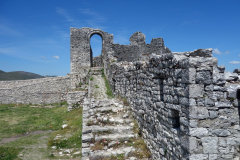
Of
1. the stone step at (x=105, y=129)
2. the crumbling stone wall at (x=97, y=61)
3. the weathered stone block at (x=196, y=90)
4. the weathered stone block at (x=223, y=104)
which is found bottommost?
the stone step at (x=105, y=129)

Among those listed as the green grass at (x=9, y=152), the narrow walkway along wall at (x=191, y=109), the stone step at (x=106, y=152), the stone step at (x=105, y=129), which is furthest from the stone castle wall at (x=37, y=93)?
the narrow walkway along wall at (x=191, y=109)

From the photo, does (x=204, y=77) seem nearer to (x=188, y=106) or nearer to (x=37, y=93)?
(x=188, y=106)

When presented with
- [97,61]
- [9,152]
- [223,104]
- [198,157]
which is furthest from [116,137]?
[97,61]

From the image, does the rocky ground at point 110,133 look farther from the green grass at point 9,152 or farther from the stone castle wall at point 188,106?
the green grass at point 9,152

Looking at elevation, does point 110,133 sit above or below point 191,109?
Answer: below

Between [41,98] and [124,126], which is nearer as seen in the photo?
[124,126]

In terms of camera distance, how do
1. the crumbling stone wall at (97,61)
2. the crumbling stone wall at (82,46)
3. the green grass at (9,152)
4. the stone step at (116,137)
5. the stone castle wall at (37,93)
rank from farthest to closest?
the crumbling stone wall at (97,61) → the stone castle wall at (37,93) → the crumbling stone wall at (82,46) → the green grass at (9,152) → the stone step at (116,137)

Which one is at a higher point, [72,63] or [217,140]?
[72,63]

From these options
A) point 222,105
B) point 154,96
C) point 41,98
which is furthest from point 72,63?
point 222,105

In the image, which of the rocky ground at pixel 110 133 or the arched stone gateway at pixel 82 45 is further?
the arched stone gateway at pixel 82 45

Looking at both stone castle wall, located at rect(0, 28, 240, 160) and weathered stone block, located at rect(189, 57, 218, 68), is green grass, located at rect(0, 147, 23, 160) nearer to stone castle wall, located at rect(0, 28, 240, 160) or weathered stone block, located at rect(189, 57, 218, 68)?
stone castle wall, located at rect(0, 28, 240, 160)

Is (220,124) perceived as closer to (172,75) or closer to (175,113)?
(175,113)

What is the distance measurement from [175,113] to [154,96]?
1.10 metres

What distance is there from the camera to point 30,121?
13.3 metres
